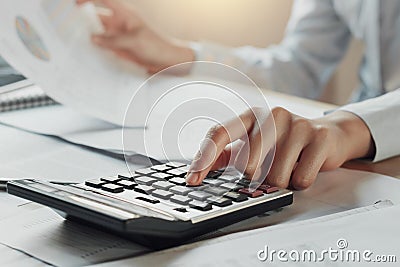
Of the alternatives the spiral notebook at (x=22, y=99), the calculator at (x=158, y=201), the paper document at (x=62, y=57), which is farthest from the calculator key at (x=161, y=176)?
the spiral notebook at (x=22, y=99)

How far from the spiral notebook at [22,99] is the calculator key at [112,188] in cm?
37

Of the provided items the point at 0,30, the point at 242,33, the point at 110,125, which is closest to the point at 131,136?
the point at 110,125

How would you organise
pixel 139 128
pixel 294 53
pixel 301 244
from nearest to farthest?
pixel 301 244 → pixel 139 128 → pixel 294 53

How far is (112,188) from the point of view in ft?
1.82

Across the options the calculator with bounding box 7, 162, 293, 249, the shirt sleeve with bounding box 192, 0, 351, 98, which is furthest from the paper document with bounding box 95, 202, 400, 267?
the shirt sleeve with bounding box 192, 0, 351, 98

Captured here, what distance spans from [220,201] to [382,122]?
30cm

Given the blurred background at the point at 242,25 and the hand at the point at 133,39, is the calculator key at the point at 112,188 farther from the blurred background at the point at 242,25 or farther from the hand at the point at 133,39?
the blurred background at the point at 242,25

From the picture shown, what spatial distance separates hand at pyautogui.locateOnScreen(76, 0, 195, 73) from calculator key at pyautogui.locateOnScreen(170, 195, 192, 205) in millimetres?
503

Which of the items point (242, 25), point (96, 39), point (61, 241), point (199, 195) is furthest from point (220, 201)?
point (242, 25)

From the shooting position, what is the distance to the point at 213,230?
1.71 feet

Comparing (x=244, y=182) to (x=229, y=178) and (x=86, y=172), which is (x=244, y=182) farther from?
(x=86, y=172)

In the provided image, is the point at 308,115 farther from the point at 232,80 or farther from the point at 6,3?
the point at 6,3

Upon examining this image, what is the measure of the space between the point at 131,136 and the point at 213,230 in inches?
9.5

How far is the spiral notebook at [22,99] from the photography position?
0.90 metres
